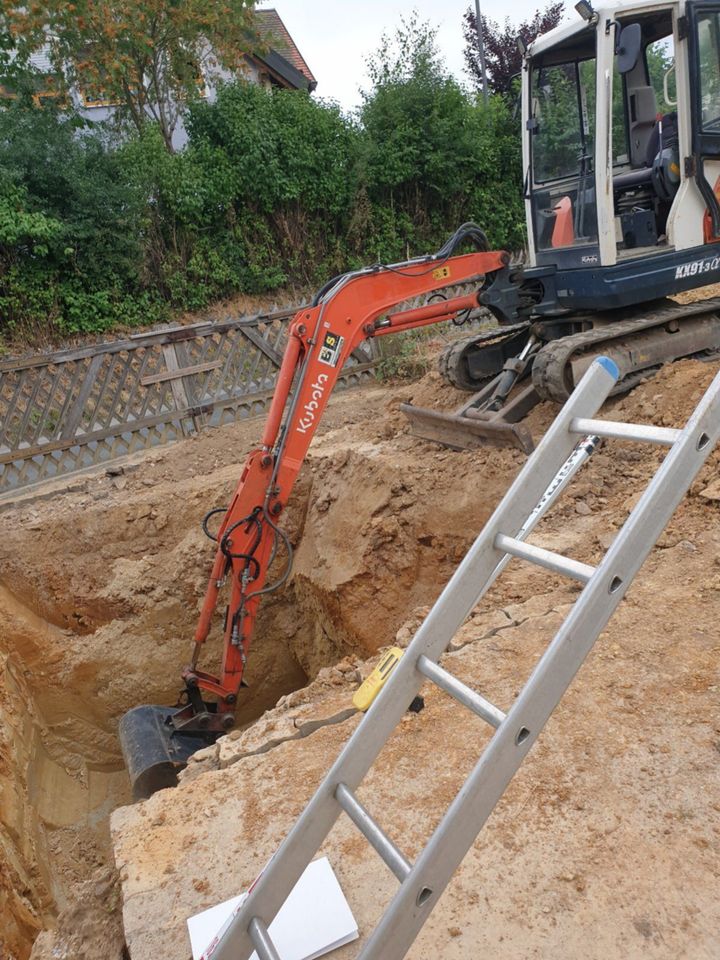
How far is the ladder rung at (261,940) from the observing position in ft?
5.28

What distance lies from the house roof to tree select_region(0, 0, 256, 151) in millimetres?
821

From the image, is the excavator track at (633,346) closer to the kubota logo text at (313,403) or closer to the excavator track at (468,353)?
the excavator track at (468,353)

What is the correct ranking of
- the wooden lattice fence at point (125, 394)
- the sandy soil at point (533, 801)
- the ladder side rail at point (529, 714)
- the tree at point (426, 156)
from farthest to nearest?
the tree at point (426, 156) → the wooden lattice fence at point (125, 394) → the sandy soil at point (533, 801) → the ladder side rail at point (529, 714)

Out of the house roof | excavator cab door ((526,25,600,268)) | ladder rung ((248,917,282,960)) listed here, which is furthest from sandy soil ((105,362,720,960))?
the house roof

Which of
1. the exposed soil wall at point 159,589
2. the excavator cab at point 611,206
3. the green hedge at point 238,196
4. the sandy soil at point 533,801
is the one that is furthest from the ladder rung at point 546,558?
the green hedge at point 238,196

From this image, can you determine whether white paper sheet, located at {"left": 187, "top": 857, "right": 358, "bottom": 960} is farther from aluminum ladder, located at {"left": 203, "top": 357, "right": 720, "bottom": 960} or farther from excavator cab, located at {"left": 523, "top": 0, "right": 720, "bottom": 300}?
excavator cab, located at {"left": 523, "top": 0, "right": 720, "bottom": 300}

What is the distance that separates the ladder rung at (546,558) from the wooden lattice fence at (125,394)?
7.19m

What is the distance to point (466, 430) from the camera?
235 inches

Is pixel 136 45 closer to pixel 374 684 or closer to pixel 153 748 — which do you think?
pixel 153 748

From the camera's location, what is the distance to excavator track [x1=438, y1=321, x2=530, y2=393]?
22.4ft

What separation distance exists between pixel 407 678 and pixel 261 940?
706mm

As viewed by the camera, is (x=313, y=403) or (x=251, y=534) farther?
(x=313, y=403)

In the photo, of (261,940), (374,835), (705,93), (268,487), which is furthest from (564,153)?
(261,940)

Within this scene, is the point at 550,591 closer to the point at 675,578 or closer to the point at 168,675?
the point at 675,578
